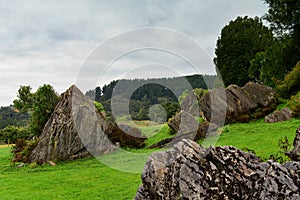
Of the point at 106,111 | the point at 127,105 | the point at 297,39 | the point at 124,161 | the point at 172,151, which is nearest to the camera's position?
the point at 172,151

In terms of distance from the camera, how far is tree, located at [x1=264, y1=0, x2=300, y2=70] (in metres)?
23.0

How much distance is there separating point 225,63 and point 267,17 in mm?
13944

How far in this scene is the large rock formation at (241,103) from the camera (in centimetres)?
1834

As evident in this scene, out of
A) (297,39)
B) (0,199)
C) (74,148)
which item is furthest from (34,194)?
(297,39)

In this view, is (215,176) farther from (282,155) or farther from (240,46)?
(240,46)

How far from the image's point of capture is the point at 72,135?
1394 centimetres

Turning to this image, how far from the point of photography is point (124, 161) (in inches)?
482

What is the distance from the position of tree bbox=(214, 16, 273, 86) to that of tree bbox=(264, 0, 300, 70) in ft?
39.8

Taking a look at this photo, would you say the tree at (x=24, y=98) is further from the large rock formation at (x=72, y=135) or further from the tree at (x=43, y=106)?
the large rock formation at (x=72, y=135)

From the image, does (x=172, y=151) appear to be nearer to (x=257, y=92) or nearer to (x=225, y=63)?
(x=257, y=92)

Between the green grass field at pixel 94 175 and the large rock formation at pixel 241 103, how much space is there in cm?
271

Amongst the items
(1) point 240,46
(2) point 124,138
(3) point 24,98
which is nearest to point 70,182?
(2) point 124,138

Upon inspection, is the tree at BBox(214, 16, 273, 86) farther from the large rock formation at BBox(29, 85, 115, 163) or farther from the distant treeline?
the large rock formation at BBox(29, 85, 115, 163)

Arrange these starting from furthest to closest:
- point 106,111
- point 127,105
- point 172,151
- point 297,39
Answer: point 297,39
point 106,111
point 127,105
point 172,151
